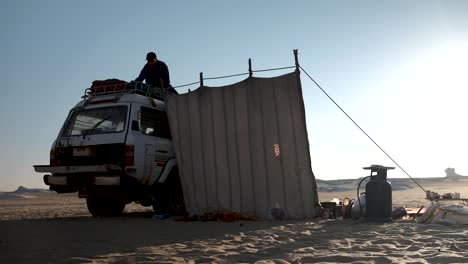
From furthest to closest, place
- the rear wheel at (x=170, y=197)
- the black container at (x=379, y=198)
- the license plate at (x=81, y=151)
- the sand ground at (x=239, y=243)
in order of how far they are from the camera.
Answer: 1. the rear wheel at (x=170, y=197)
2. the license plate at (x=81, y=151)
3. the black container at (x=379, y=198)
4. the sand ground at (x=239, y=243)

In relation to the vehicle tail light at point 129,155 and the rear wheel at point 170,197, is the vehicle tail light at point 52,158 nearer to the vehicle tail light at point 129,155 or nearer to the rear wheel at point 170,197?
the vehicle tail light at point 129,155

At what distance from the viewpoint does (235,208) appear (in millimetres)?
8688

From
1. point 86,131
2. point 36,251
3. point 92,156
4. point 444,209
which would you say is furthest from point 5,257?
point 444,209

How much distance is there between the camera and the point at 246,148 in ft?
28.6

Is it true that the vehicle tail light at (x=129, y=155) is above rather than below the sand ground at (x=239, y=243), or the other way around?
above

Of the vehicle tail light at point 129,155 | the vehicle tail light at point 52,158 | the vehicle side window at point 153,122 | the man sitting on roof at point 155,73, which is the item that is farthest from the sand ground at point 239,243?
the man sitting on roof at point 155,73

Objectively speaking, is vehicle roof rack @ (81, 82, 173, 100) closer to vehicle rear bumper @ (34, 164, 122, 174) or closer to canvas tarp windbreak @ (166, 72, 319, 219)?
canvas tarp windbreak @ (166, 72, 319, 219)

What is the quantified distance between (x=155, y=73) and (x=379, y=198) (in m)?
5.89

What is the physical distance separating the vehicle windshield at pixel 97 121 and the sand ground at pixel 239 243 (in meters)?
2.04

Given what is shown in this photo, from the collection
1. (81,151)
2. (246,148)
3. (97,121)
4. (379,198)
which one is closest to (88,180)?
(81,151)

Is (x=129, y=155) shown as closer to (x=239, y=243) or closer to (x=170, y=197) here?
(x=170, y=197)

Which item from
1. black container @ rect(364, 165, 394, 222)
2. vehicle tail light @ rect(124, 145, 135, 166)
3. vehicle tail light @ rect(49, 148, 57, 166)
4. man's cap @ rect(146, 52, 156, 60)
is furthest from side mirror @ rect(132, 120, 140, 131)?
black container @ rect(364, 165, 394, 222)

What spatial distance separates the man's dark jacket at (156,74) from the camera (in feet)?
34.1

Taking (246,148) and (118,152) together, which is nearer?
(118,152)
